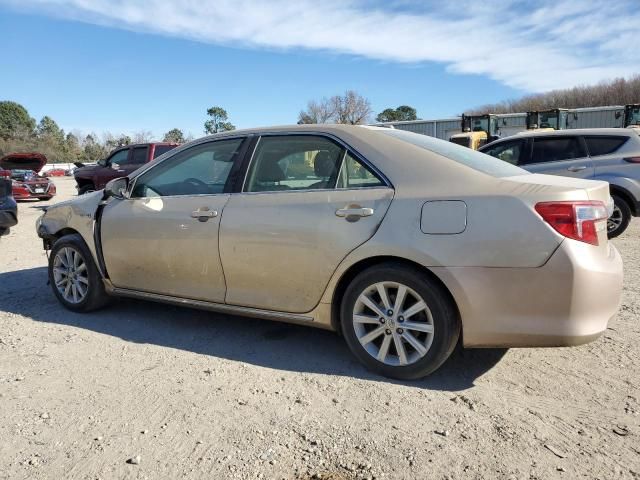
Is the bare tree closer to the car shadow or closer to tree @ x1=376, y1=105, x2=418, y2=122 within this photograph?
tree @ x1=376, y1=105, x2=418, y2=122

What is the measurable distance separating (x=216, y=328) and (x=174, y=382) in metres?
1.05

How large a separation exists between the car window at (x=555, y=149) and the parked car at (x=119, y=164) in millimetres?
8572

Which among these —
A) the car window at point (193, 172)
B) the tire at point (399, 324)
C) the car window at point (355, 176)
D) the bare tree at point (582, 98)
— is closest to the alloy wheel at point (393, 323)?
the tire at point (399, 324)

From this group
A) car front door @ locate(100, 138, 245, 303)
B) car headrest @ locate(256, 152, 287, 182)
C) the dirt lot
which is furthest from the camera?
car front door @ locate(100, 138, 245, 303)

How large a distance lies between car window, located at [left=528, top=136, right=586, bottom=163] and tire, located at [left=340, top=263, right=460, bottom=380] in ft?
20.7

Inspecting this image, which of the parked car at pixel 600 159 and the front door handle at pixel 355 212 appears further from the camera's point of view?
the parked car at pixel 600 159

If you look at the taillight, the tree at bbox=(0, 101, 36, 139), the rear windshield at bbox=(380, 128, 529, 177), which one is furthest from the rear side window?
the tree at bbox=(0, 101, 36, 139)

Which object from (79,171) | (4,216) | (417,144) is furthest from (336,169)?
(79,171)

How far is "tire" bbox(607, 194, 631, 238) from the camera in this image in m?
7.84

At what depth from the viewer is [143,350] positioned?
13.0ft

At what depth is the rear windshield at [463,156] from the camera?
3.38 meters

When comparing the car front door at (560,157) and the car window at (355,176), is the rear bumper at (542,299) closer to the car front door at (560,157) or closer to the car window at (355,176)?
the car window at (355,176)

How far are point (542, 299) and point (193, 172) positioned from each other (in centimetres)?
278

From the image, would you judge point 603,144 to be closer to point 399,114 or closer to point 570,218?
point 570,218
